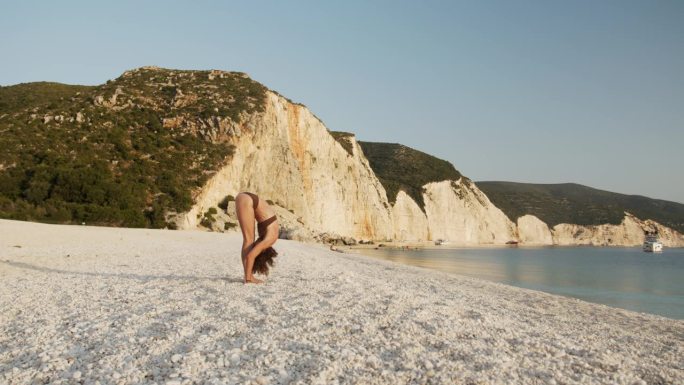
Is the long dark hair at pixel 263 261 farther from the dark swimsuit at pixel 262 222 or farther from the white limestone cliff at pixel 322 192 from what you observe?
the white limestone cliff at pixel 322 192

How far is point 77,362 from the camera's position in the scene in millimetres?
4730

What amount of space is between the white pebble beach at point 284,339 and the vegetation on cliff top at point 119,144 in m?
26.3

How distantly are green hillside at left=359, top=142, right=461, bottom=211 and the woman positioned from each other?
72.0 m

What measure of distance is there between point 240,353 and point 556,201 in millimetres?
150185

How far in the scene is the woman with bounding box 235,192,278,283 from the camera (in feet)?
32.0

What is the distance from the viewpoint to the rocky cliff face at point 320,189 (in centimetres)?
4853

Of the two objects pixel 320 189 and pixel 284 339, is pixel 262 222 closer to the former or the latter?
pixel 284 339

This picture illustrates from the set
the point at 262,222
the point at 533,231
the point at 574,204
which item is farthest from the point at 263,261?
the point at 574,204

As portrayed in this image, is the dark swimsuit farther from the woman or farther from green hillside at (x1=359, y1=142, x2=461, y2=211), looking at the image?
green hillside at (x1=359, y1=142, x2=461, y2=211)

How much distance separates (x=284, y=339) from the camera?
5555mm

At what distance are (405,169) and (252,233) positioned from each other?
89339 mm

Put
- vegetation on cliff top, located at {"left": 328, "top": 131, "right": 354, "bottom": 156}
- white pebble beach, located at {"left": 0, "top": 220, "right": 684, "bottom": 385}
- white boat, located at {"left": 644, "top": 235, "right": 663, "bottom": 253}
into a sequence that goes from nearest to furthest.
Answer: white pebble beach, located at {"left": 0, "top": 220, "right": 684, "bottom": 385}, vegetation on cliff top, located at {"left": 328, "top": 131, "right": 354, "bottom": 156}, white boat, located at {"left": 644, "top": 235, "right": 663, "bottom": 253}

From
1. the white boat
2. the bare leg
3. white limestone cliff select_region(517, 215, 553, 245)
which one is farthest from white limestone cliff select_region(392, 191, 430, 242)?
the bare leg

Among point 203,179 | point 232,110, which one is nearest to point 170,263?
point 203,179
